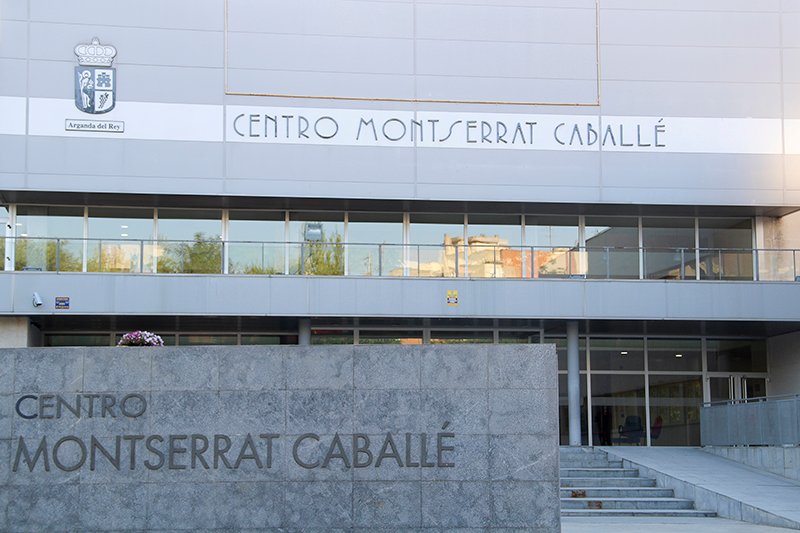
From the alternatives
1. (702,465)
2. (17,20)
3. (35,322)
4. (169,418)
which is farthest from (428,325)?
(169,418)

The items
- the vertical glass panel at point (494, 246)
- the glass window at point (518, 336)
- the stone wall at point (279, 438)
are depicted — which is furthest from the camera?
the glass window at point (518, 336)

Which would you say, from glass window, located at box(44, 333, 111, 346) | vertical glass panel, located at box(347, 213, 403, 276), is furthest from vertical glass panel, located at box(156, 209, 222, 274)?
vertical glass panel, located at box(347, 213, 403, 276)

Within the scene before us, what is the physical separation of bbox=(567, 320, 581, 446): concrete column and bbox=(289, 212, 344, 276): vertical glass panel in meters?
5.99

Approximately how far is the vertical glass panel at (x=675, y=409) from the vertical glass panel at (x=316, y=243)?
9.26m

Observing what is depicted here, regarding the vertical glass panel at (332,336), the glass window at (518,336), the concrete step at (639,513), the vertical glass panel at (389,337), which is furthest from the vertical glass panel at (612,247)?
the concrete step at (639,513)

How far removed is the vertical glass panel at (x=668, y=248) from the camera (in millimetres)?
28891

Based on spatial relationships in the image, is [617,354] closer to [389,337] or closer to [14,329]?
[389,337]

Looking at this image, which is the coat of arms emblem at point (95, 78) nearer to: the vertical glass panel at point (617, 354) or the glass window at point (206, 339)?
the glass window at point (206, 339)

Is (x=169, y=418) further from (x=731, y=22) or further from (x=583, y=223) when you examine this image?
(x=731, y=22)

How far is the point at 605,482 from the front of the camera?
2359cm

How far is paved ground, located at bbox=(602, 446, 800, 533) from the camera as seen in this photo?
1994cm

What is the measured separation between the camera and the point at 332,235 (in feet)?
96.2

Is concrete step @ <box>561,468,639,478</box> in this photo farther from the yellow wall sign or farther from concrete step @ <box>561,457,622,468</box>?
the yellow wall sign

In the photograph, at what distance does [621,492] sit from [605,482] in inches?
35.6
